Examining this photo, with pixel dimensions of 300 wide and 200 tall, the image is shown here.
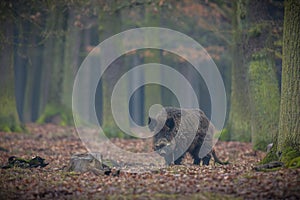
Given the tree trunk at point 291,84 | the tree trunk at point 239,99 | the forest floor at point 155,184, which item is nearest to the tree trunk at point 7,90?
the forest floor at point 155,184

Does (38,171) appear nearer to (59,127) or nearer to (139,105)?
(59,127)

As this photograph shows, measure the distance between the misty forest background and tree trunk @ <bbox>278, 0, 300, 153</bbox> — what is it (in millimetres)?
3607

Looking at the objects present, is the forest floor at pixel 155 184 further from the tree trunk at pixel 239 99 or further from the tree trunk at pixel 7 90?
the tree trunk at pixel 7 90

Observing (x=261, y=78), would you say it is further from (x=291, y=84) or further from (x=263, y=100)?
(x=291, y=84)

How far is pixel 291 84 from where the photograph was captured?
38.0 feet

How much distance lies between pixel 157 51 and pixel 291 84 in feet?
62.5

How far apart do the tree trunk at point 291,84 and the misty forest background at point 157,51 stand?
11.8 ft

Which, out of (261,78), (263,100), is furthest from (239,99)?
(263,100)

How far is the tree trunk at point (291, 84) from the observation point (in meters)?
11.3

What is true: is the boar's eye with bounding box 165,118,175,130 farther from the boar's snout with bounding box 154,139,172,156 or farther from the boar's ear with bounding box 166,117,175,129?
the boar's snout with bounding box 154,139,172,156

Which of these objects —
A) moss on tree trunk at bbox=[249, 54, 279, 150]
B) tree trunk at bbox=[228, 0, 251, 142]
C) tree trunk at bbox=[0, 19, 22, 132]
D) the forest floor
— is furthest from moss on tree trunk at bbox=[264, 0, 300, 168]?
tree trunk at bbox=[0, 19, 22, 132]

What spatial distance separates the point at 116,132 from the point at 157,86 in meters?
7.38

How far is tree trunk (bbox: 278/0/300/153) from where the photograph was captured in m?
11.3

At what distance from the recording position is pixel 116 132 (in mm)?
23312
